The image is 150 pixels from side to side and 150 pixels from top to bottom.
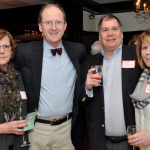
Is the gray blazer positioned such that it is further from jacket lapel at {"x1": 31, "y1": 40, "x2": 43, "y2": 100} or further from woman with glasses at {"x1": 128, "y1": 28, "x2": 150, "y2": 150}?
woman with glasses at {"x1": 128, "y1": 28, "x2": 150, "y2": 150}

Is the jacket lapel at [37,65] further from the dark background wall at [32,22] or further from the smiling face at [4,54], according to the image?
the dark background wall at [32,22]

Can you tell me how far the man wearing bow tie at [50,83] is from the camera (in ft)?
6.84

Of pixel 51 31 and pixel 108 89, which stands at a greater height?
pixel 51 31

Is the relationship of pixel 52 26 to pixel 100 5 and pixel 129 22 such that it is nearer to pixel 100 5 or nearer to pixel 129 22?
pixel 100 5

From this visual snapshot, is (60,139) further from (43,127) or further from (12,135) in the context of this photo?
(12,135)

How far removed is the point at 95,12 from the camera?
8.98 m

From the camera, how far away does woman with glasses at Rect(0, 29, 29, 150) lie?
1.80 metres

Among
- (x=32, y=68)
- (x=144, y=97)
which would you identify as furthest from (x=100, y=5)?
(x=144, y=97)

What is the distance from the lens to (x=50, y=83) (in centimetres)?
211

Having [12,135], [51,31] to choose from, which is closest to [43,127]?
[12,135]

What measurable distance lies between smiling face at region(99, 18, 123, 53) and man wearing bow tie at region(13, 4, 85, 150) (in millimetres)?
423

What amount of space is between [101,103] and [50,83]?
0.62 metres

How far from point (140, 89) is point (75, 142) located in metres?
1.07

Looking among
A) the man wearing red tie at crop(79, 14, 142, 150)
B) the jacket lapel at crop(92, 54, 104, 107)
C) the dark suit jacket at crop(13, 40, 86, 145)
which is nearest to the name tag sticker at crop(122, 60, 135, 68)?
the man wearing red tie at crop(79, 14, 142, 150)
